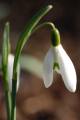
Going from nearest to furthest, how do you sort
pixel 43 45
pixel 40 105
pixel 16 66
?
pixel 16 66 → pixel 40 105 → pixel 43 45

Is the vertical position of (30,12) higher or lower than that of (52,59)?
higher

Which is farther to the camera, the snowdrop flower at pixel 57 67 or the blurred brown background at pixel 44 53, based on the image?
the blurred brown background at pixel 44 53

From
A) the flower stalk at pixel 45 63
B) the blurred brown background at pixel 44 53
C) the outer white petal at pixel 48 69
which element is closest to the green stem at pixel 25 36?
the flower stalk at pixel 45 63

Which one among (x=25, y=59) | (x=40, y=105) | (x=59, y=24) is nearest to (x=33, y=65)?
(x=25, y=59)

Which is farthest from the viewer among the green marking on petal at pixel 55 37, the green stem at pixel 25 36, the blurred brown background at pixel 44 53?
the blurred brown background at pixel 44 53

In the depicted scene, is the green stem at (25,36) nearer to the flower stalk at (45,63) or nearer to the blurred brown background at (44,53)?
the flower stalk at (45,63)

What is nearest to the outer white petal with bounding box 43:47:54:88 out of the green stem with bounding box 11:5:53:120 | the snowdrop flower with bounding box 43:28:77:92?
the snowdrop flower with bounding box 43:28:77:92

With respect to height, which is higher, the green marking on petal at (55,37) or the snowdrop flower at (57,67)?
the green marking on petal at (55,37)

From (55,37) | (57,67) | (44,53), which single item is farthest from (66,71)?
(44,53)

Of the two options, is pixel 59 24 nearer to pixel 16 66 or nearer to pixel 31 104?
pixel 31 104
